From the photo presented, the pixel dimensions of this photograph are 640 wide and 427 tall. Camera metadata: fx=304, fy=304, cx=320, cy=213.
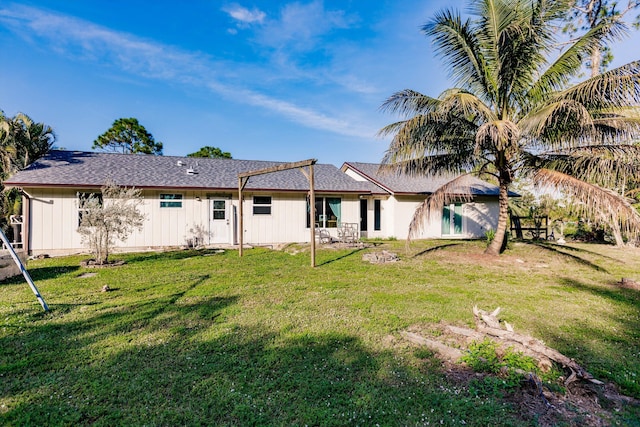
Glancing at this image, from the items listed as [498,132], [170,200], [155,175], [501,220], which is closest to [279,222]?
[170,200]

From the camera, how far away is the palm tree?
23.7 ft

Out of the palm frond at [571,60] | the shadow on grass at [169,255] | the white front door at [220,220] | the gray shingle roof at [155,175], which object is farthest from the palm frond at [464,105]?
the white front door at [220,220]

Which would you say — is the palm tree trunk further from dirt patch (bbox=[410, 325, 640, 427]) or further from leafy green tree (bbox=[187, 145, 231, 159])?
leafy green tree (bbox=[187, 145, 231, 159])

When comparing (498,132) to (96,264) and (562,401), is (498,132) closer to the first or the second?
(562,401)

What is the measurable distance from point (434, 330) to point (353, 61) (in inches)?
586

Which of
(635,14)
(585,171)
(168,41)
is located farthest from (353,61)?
(635,14)

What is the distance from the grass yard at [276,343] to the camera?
8.21 feet

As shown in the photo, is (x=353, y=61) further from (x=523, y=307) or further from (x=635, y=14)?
(x=523, y=307)

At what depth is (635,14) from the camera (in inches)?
548

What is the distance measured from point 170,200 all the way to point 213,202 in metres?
1.64

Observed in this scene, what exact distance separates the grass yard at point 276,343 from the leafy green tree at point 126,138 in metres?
25.1

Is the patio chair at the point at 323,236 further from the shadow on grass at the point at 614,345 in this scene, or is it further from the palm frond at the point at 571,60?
the shadow on grass at the point at 614,345

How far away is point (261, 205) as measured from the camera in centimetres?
1346

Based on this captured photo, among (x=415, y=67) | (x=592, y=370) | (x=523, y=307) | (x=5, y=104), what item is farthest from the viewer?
(x=5, y=104)
